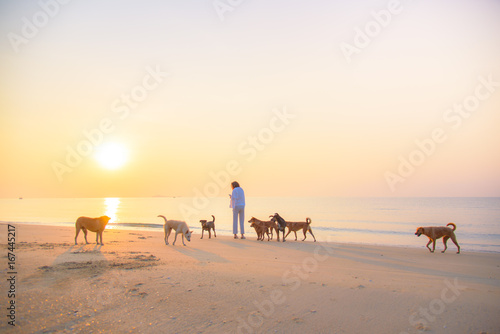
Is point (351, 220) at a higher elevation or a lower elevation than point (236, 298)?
higher

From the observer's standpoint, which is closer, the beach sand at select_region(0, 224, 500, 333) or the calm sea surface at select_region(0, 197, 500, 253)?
the beach sand at select_region(0, 224, 500, 333)

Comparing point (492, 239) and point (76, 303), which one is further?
point (492, 239)

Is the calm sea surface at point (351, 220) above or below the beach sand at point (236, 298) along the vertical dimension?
above

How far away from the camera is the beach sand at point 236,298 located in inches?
153

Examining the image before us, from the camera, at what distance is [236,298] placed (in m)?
4.76

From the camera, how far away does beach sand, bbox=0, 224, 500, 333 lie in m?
3.89

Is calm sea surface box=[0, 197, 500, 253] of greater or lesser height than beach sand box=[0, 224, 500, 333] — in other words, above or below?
above

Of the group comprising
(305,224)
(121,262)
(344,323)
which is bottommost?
(344,323)

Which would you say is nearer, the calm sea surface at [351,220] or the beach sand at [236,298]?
the beach sand at [236,298]

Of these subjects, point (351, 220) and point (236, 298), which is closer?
point (236, 298)

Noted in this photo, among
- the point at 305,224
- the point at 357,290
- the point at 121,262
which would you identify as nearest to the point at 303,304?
the point at 357,290

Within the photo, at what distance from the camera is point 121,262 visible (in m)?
7.14

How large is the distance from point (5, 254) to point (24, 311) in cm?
493

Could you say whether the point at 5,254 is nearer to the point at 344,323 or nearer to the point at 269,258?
the point at 269,258
